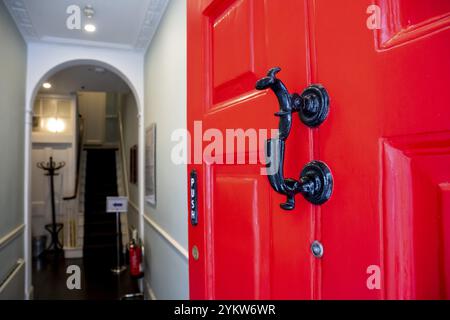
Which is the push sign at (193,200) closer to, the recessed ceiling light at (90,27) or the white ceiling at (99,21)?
the white ceiling at (99,21)

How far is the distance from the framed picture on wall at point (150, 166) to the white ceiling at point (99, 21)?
36.3 inches

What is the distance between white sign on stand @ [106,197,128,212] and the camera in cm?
442

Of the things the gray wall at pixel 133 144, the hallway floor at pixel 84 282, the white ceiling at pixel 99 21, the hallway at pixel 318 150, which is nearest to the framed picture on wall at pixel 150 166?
the white ceiling at pixel 99 21

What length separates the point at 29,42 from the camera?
9.95 ft

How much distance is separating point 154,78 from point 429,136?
2.73m

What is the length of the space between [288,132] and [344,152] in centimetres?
10

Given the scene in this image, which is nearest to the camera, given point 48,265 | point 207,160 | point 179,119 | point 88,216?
point 207,160

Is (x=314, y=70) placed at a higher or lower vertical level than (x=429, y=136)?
higher

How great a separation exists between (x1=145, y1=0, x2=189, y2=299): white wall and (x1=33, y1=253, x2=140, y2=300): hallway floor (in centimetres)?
100

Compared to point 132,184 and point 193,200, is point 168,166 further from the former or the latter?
point 132,184

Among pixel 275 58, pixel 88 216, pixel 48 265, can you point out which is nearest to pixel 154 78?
pixel 275 58

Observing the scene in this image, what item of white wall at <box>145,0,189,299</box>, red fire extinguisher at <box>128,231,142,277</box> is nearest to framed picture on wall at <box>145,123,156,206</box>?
white wall at <box>145,0,189,299</box>

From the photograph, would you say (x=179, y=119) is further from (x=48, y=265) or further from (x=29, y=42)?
(x=48, y=265)

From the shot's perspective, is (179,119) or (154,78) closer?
(179,119)
